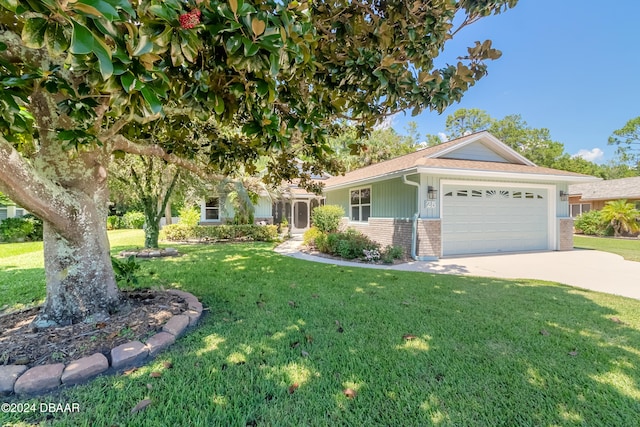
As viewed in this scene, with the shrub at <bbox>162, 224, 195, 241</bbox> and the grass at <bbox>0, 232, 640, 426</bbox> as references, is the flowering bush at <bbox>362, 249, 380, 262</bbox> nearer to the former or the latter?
the grass at <bbox>0, 232, 640, 426</bbox>

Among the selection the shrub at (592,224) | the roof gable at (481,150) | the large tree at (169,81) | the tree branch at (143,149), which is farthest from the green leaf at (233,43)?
the shrub at (592,224)

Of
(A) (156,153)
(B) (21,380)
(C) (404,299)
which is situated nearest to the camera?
(B) (21,380)

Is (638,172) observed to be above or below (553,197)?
above

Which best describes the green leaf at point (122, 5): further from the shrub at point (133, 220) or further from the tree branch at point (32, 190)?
the shrub at point (133, 220)

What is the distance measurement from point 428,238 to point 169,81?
8.54 meters

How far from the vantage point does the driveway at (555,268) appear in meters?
6.07

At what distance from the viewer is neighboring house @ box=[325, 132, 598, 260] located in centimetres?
919

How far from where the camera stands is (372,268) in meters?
7.44

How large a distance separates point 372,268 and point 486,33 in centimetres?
732

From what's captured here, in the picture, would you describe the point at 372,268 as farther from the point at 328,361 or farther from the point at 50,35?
the point at 50,35

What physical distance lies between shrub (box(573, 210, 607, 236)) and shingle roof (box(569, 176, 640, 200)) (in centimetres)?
196

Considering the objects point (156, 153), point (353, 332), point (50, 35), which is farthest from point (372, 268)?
point (50, 35)

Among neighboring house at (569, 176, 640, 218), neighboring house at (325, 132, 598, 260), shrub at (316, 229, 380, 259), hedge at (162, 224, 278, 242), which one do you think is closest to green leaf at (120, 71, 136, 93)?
shrub at (316, 229, 380, 259)

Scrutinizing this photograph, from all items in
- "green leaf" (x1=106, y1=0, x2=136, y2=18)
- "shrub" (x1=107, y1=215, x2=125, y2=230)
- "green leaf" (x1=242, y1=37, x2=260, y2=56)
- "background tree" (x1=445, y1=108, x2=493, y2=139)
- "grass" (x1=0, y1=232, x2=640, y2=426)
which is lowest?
"grass" (x1=0, y1=232, x2=640, y2=426)
